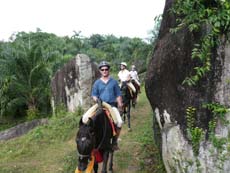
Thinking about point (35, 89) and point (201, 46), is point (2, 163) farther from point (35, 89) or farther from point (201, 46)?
point (35, 89)

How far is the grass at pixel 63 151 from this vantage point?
7.58 meters

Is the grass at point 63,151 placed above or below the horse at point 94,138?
below

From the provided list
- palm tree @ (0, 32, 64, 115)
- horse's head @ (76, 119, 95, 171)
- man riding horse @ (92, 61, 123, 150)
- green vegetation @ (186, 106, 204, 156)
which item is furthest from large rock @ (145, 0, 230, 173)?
palm tree @ (0, 32, 64, 115)

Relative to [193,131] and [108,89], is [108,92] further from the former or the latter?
→ [193,131]

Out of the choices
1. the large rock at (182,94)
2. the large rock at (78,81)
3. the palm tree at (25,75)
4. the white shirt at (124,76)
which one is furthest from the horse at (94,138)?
the palm tree at (25,75)

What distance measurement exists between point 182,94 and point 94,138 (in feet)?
5.30

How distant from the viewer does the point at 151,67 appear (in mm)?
6297

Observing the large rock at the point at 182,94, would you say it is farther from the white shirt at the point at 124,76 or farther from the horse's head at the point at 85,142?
the white shirt at the point at 124,76

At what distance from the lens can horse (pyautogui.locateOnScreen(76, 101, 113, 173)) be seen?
5.16 metres

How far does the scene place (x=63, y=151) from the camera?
9367mm

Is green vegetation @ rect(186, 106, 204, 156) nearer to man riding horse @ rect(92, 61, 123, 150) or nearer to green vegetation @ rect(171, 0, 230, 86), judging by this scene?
green vegetation @ rect(171, 0, 230, 86)

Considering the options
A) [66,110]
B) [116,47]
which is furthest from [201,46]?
[116,47]

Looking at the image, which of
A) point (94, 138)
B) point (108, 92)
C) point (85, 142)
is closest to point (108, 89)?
point (108, 92)

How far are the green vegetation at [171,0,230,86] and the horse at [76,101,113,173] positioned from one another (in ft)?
5.43
